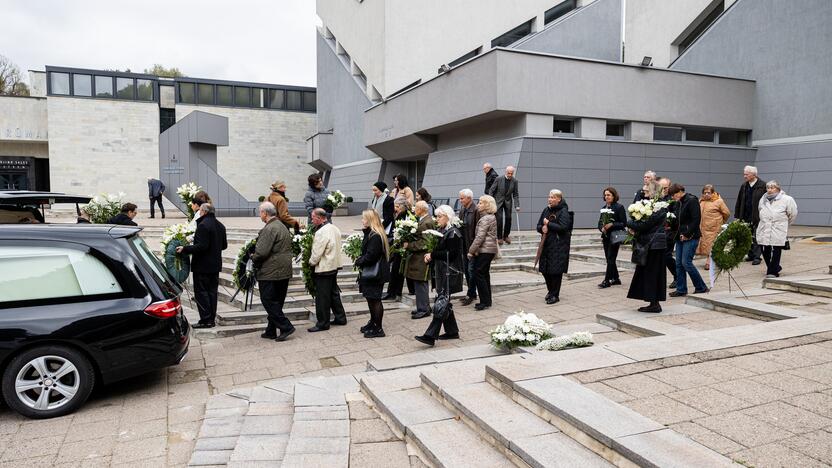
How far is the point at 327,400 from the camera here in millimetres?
4766

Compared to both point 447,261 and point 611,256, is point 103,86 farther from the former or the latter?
point 447,261

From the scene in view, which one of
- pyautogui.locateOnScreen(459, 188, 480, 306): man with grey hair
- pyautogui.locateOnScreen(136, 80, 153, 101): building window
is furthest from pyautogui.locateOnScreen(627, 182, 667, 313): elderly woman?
pyautogui.locateOnScreen(136, 80, 153, 101): building window

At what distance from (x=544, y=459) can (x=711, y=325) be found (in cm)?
429

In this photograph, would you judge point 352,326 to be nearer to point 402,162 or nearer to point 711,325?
point 711,325

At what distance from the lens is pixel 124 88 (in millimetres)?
35219

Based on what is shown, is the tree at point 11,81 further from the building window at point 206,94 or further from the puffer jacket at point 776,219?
the puffer jacket at point 776,219

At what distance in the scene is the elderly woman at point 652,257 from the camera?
718 cm

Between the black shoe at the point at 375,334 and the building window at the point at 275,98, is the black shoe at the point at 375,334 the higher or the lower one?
the lower one

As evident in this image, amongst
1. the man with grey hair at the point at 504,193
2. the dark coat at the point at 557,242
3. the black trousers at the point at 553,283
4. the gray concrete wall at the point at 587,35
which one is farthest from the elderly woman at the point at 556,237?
the gray concrete wall at the point at 587,35

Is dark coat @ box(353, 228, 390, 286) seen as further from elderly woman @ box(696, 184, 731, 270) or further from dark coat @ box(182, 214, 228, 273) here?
elderly woman @ box(696, 184, 731, 270)

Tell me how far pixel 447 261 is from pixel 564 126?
1151cm

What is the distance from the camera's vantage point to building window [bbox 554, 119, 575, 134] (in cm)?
1703

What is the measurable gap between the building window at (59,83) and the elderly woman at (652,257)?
3684 cm

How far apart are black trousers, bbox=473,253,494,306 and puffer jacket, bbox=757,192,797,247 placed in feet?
15.6
